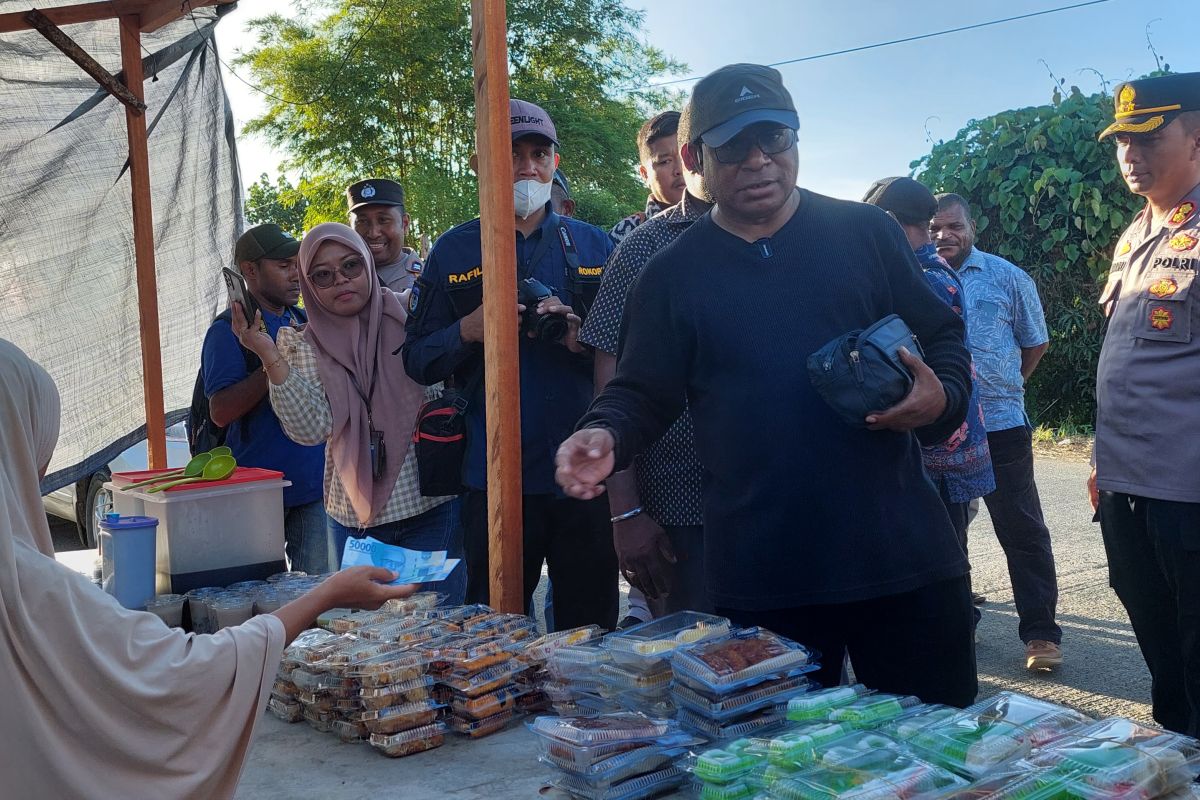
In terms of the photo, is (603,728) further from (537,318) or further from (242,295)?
(242,295)

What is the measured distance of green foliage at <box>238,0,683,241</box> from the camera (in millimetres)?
21391

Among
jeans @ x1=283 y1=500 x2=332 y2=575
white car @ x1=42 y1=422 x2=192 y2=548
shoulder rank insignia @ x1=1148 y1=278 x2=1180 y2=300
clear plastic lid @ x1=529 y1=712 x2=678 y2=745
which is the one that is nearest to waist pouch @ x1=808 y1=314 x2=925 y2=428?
clear plastic lid @ x1=529 y1=712 x2=678 y2=745

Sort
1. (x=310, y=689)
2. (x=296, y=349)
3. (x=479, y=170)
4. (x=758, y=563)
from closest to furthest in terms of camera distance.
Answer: (x=758, y=563) → (x=310, y=689) → (x=479, y=170) → (x=296, y=349)

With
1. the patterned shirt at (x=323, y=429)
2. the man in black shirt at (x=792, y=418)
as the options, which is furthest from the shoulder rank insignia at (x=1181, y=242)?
the patterned shirt at (x=323, y=429)

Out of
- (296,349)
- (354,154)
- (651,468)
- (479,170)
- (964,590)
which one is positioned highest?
(354,154)

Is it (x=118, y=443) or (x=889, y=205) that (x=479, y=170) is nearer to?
(x=889, y=205)

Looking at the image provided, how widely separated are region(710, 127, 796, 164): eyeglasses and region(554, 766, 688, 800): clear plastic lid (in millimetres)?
1263

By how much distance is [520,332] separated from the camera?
128 inches

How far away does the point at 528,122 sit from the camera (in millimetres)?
3436

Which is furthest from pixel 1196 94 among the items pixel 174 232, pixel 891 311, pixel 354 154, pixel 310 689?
pixel 354 154

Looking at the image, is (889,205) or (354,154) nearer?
(889,205)

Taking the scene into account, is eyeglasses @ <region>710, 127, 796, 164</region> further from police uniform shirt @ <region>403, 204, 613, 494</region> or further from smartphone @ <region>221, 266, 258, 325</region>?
smartphone @ <region>221, 266, 258, 325</region>

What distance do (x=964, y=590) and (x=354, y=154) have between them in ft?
69.5

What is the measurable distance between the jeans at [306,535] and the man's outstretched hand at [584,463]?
2.46m
